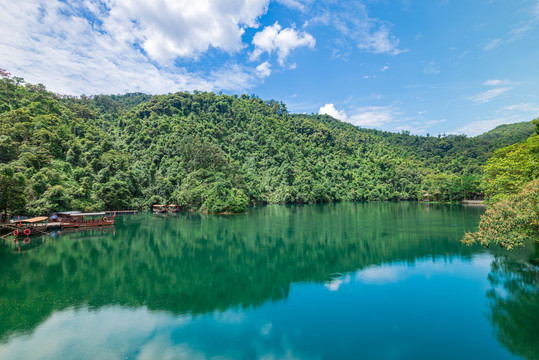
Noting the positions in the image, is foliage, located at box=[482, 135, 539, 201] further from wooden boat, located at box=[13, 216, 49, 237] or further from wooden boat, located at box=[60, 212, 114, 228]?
wooden boat, located at box=[13, 216, 49, 237]

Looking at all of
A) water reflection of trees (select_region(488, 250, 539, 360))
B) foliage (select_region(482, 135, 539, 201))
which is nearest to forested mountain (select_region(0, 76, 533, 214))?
water reflection of trees (select_region(488, 250, 539, 360))

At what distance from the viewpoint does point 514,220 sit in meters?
11.8

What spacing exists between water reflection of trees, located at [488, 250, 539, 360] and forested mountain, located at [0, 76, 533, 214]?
114 feet

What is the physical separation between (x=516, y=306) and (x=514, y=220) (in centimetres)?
357

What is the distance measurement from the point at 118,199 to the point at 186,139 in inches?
964

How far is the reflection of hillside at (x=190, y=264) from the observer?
39.0 feet

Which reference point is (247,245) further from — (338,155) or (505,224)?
(338,155)

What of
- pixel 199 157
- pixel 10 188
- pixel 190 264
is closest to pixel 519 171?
pixel 190 264

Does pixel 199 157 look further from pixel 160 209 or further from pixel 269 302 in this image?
pixel 269 302

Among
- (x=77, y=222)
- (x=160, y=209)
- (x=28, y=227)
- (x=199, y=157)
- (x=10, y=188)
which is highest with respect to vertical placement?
(x=199, y=157)

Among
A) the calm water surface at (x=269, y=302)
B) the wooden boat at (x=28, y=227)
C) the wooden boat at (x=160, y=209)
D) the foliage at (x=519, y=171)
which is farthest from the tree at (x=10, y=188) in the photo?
the foliage at (x=519, y=171)

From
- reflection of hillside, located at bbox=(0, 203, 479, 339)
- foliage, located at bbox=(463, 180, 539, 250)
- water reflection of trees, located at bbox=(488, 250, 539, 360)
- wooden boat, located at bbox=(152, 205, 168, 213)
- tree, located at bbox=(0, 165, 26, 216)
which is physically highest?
tree, located at bbox=(0, 165, 26, 216)

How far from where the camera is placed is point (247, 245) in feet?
72.4

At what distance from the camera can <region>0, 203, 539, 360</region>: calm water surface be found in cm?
827
